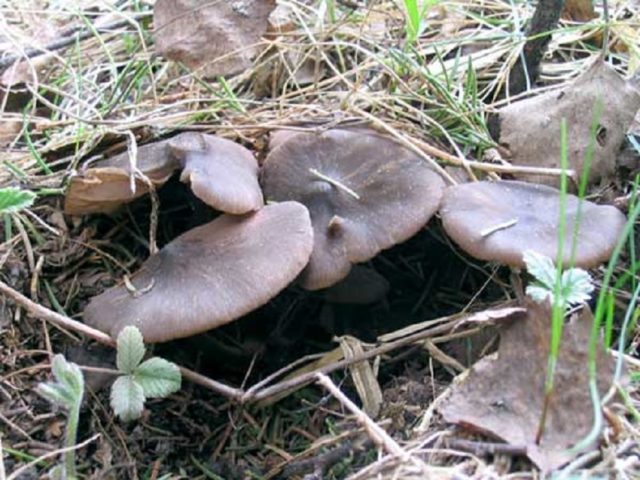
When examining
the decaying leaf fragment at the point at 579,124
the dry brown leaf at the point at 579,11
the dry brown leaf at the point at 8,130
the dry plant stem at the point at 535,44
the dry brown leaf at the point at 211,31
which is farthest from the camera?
the dry brown leaf at the point at 579,11

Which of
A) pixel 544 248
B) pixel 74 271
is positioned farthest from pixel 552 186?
pixel 74 271

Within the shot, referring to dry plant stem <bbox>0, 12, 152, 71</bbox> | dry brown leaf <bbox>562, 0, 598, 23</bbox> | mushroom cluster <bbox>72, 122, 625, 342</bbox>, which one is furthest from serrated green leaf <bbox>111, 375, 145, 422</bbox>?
dry brown leaf <bbox>562, 0, 598, 23</bbox>

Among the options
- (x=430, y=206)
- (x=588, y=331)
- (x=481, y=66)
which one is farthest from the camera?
(x=481, y=66)

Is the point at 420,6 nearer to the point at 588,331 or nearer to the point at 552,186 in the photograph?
the point at 552,186

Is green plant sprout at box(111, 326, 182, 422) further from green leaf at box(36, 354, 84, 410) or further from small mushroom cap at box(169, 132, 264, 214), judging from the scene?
small mushroom cap at box(169, 132, 264, 214)

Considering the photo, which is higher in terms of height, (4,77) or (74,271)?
(4,77)

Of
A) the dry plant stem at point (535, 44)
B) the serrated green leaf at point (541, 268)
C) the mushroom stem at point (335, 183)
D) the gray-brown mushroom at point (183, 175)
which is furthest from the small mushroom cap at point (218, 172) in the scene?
the dry plant stem at point (535, 44)

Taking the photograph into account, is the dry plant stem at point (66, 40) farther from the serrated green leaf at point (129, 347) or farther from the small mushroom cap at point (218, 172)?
the serrated green leaf at point (129, 347)

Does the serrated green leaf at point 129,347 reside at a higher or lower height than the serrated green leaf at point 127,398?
higher
